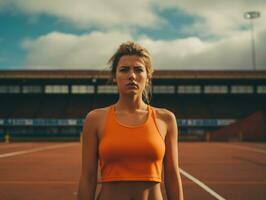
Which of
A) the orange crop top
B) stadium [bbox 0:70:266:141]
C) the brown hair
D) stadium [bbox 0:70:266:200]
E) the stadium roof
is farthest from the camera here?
the stadium roof

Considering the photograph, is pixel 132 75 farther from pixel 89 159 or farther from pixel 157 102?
pixel 157 102

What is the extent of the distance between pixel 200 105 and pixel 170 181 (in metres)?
48.6

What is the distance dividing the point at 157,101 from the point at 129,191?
48.0 meters

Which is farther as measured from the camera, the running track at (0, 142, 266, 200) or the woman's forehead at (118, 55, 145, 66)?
the running track at (0, 142, 266, 200)

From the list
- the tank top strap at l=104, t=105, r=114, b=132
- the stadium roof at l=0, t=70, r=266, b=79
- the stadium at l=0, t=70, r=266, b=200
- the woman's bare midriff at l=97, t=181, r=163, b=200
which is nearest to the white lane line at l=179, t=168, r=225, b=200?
the woman's bare midriff at l=97, t=181, r=163, b=200

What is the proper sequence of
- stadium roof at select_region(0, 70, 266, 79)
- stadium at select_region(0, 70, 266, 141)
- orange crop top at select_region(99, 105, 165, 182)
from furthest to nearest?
stadium roof at select_region(0, 70, 266, 79), stadium at select_region(0, 70, 266, 141), orange crop top at select_region(99, 105, 165, 182)

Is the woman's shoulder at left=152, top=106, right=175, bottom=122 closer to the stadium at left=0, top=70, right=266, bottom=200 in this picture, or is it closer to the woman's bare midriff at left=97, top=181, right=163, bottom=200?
the woman's bare midriff at left=97, top=181, right=163, bottom=200

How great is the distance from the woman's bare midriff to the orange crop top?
3 centimetres

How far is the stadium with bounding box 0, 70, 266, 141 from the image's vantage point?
45.8m

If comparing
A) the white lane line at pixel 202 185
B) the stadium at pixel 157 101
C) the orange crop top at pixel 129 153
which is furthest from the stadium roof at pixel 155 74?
the orange crop top at pixel 129 153

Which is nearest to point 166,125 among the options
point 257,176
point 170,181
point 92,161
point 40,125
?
point 170,181

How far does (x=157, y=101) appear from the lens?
49.9 m

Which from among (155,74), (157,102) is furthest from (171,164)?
(157,102)

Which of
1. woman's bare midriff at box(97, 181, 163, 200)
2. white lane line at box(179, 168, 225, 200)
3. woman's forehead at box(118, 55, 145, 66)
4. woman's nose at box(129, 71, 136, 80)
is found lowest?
white lane line at box(179, 168, 225, 200)
